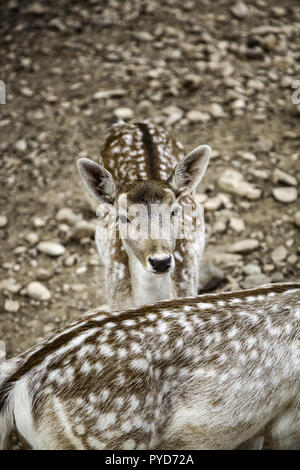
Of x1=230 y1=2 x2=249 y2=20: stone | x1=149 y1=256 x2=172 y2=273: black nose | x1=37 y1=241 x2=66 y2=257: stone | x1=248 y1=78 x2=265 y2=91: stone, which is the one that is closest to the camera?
x1=149 y1=256 x2=172 y2=273: black nose

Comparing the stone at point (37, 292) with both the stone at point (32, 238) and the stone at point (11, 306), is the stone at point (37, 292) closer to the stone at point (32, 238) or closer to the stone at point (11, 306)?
the stone at point (11, 306)

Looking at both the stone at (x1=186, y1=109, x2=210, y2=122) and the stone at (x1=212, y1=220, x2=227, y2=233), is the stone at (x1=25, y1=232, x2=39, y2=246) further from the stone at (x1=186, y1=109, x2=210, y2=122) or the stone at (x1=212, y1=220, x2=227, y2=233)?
the stone at (x1=186, y1=109, x2=210, y2=122)

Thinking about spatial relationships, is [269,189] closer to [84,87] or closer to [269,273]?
[269,273]

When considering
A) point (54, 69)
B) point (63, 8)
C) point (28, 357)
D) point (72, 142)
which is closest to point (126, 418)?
point (28, 357)

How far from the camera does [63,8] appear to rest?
265 inches

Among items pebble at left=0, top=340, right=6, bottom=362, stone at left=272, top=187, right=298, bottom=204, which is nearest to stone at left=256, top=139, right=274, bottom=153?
stone at left=272, top=187, right=298, bottom=204

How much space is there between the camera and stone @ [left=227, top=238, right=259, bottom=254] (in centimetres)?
423

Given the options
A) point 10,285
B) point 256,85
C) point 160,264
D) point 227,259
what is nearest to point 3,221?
point 10,285

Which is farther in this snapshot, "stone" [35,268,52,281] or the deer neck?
"stone" [35,268,52,281]

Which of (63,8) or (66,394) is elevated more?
(63,8)

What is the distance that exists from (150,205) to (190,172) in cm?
43

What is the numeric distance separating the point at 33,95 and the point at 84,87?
1.84 feet
